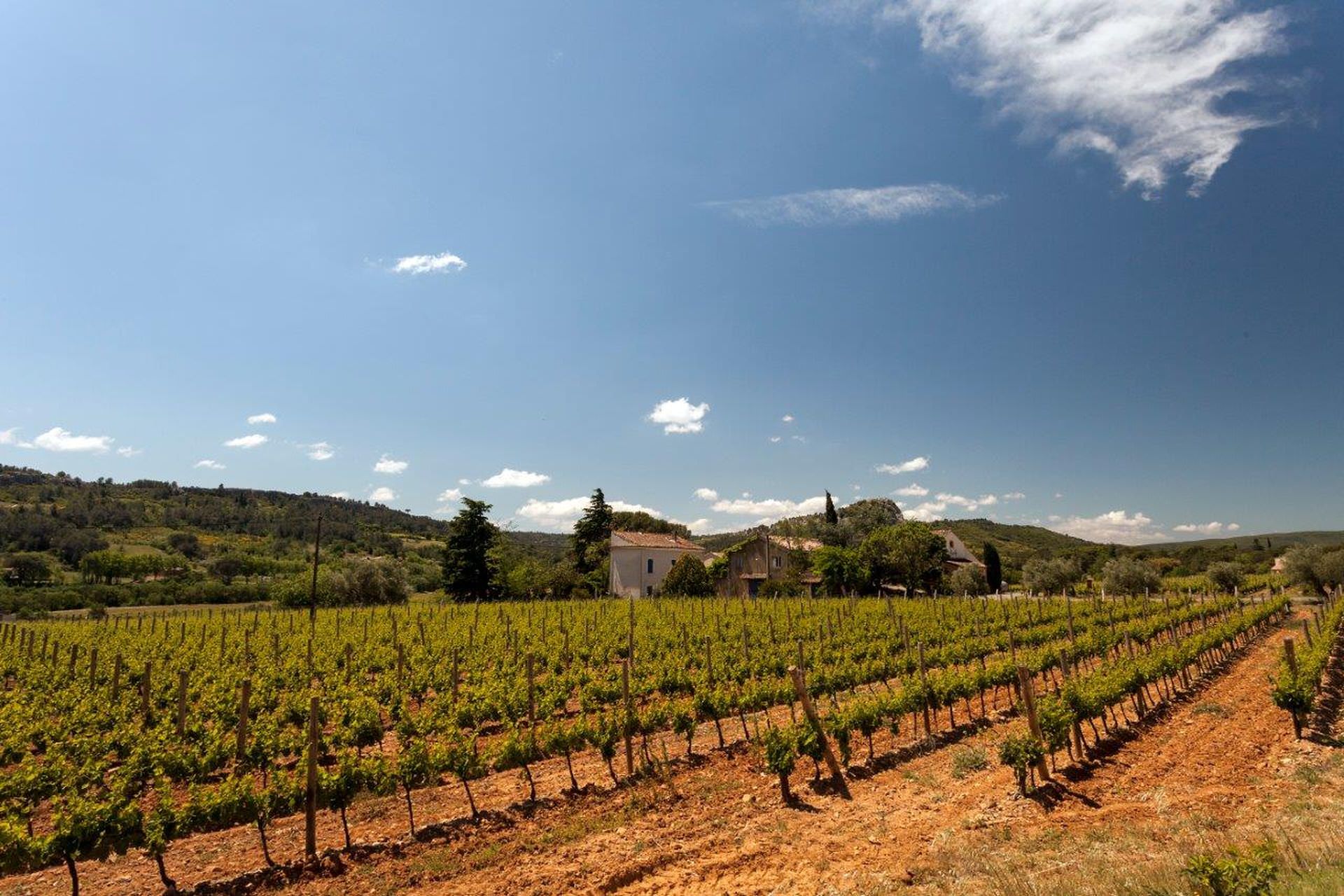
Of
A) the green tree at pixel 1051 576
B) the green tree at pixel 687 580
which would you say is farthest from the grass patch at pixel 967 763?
the green tree at pixel 1051 576

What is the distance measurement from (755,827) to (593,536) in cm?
5811

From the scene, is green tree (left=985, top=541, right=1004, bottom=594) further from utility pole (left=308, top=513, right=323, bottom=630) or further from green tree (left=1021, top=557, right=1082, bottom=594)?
utility pole (left=308, top=513, right=323, bottom=630)

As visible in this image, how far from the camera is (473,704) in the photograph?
44.8 ft

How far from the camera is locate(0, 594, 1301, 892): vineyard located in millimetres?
8359

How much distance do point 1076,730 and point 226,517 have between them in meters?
164

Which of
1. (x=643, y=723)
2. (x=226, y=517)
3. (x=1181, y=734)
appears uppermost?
(x=226, y=517)

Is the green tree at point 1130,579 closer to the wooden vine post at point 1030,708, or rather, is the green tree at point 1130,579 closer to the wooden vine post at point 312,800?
the wooden vine post at point 1030,708

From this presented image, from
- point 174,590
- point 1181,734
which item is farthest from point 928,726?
point 174,590

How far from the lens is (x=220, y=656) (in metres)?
20.7

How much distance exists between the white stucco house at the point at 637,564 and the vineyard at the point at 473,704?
90.0ft

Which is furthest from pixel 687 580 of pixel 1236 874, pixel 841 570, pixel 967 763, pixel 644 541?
pixel 1236 874

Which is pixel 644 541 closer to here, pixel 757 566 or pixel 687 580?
pixel 687 580

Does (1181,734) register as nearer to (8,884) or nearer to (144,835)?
(144,835)

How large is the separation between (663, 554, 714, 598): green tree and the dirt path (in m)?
39.7
